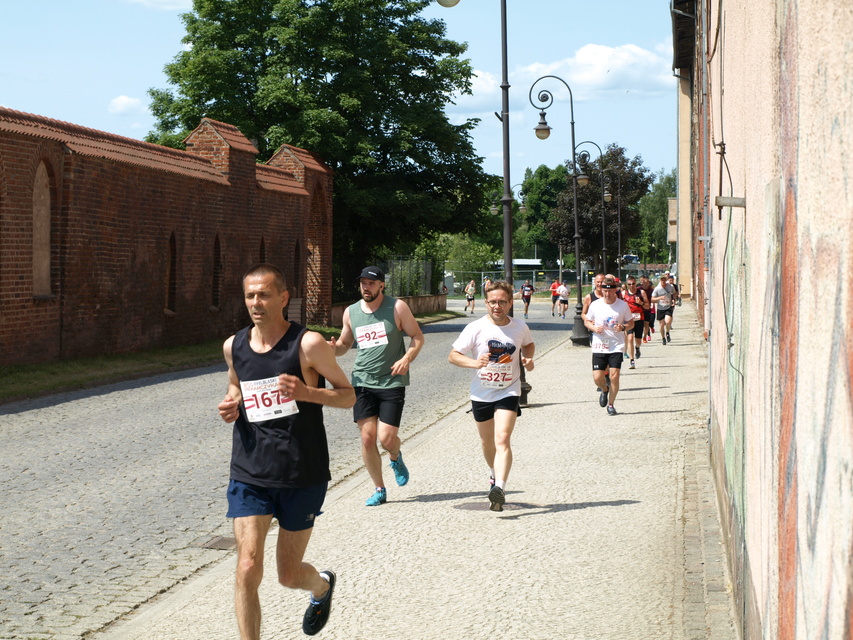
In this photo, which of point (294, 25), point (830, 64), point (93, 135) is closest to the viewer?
point (830, 64)

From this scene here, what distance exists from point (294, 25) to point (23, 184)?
22334 mm

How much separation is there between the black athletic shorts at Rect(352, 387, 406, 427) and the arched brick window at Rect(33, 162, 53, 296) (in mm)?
14131

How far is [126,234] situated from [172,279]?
3048 millimetres

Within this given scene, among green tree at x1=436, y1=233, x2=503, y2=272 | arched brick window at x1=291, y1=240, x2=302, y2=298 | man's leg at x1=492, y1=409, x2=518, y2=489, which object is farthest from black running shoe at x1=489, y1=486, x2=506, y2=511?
green tree at x1=436, y1=233, x2=503, y2=272

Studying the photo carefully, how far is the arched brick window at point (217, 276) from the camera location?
2977 centimetres

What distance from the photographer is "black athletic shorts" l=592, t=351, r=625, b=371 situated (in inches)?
549

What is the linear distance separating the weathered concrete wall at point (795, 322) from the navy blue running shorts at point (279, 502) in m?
1.97

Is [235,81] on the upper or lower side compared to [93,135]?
upper

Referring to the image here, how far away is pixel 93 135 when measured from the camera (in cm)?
2367

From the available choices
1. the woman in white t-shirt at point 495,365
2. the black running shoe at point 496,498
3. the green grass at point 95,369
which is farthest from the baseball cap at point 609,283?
the green grass at point 95,369

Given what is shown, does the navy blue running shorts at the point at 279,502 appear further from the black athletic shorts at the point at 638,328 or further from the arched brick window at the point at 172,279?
the arched brick window at the point at 172,279

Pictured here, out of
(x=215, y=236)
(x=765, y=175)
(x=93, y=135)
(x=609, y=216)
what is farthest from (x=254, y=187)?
(x=609, y=216)

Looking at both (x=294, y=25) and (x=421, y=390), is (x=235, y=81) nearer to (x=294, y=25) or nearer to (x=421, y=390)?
(x=294, y=25)

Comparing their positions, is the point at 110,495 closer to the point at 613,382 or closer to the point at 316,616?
the point at 316,616
